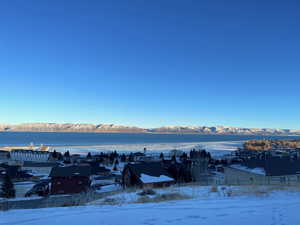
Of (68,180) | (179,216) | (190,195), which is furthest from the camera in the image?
(68,180)

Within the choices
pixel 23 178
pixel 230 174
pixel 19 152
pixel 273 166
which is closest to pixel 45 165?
pixel 23 178

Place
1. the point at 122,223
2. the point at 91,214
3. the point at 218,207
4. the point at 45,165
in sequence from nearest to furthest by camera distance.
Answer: the point at 122,223
the point at 91,214
the point at 218,207
the point at 45,165

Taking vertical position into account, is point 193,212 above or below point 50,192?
above

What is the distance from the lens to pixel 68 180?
24.0 meters

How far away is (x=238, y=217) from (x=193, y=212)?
2.90 ft

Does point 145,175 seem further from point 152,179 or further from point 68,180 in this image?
point 68,180

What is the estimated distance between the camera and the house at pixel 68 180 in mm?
23219

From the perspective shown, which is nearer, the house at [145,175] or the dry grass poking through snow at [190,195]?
the dry grass poking through snow at [190,195]

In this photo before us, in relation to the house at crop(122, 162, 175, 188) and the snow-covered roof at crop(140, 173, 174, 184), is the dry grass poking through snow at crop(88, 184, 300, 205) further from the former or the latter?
the snow-covered roof at crop(140, 173, 174, 184)

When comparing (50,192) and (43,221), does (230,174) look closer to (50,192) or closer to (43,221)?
(50,192)

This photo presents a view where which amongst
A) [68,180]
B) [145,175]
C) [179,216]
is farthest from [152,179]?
[179,216]

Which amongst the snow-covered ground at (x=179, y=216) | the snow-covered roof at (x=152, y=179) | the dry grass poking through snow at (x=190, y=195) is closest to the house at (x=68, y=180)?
the snow-covered roof at (x=152, y=179)

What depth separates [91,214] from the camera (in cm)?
428

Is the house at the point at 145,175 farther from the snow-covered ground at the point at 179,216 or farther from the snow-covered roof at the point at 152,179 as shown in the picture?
the snow-covered ground at the point at 179,216
